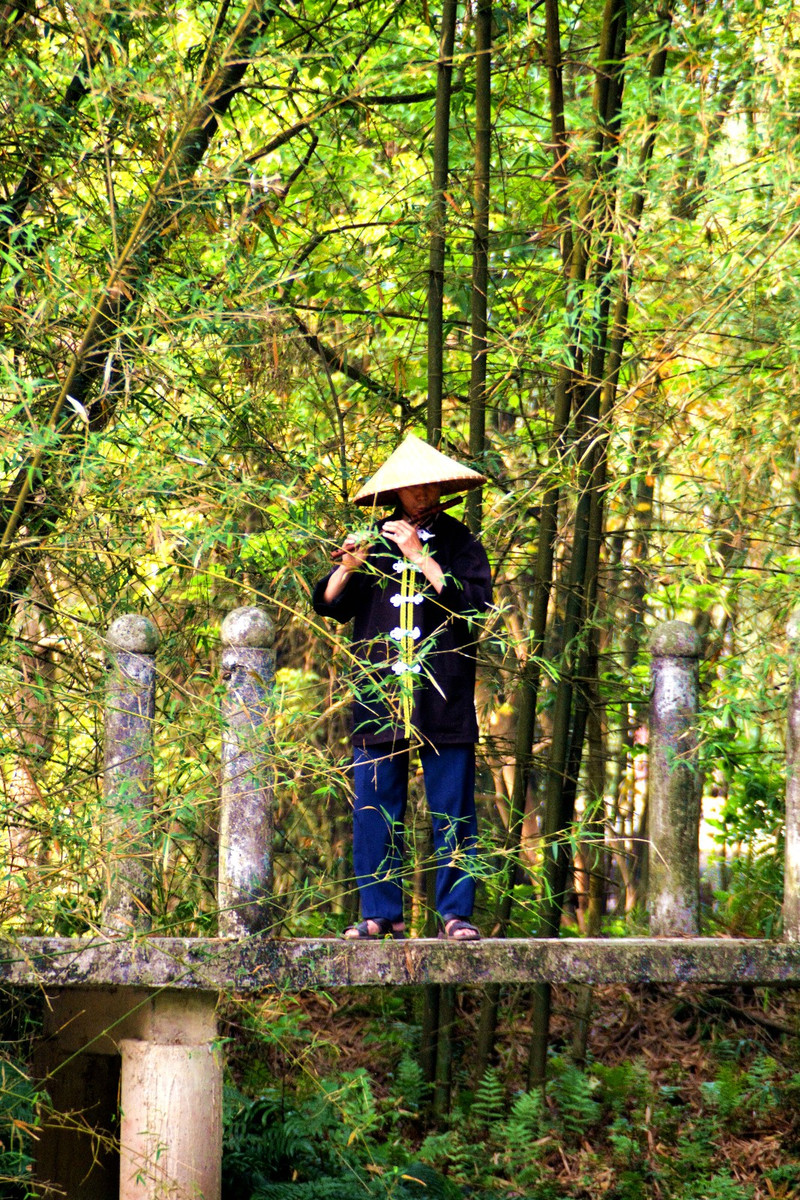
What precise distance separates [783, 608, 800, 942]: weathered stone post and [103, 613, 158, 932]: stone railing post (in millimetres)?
1980

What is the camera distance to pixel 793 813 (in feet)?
13.4

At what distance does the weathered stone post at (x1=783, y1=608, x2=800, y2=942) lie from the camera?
159 inches

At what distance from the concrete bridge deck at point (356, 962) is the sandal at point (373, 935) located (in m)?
0.08

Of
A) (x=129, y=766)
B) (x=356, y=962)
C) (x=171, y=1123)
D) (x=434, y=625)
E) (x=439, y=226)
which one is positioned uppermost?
(x=439, y=226)

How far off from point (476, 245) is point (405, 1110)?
137 inches

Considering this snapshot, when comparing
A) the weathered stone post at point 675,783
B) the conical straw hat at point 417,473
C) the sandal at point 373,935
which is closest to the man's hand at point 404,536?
the conical straw hat at point 417,473

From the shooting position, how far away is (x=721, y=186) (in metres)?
3.91

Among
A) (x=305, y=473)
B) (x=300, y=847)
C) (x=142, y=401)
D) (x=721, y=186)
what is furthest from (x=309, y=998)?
(x=721, y=186)

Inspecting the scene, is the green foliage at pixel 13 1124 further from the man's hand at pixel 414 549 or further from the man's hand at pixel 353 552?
the man's hand at pixel 414 549

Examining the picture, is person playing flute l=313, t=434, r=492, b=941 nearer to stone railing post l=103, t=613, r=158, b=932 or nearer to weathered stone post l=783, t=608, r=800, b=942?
stone railing post l=103, t=613, r=158, b=932

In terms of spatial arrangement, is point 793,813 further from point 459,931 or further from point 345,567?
point 345,567

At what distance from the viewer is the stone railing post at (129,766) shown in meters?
3.51

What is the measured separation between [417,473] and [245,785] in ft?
3.44

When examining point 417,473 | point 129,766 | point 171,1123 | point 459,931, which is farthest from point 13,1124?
point 417,473
